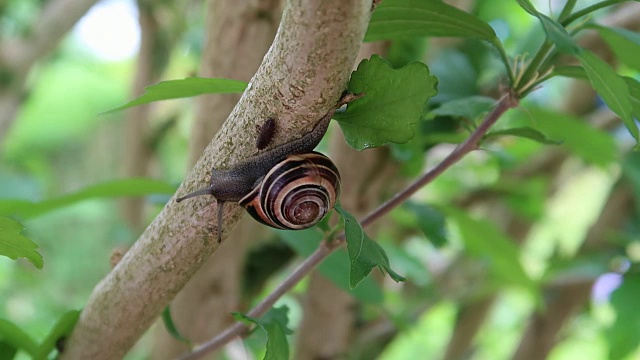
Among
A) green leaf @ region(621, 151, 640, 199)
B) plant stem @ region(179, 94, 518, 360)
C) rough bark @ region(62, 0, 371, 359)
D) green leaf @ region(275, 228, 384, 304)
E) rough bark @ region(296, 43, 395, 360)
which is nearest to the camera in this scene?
rough bark @ region(62, 0, 371, 359)

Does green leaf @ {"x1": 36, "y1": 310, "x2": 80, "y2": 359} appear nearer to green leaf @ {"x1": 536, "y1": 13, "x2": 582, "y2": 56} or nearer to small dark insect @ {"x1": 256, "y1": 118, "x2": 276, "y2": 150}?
small dark insect @ {"x1": 256, "y1": 118, "x2": 276, "y2": 150}

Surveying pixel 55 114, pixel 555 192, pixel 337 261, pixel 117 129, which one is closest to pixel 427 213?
→ pixel 337 261

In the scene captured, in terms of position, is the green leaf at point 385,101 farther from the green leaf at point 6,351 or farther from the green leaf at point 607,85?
the green leaf at point 6,351

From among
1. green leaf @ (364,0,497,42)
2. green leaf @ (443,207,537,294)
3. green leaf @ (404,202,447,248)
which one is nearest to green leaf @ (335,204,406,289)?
green leaf @ (364,0,497,42)

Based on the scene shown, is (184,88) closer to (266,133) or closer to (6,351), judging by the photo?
(266,133)

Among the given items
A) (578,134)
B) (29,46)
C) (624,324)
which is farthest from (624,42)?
(29,46)

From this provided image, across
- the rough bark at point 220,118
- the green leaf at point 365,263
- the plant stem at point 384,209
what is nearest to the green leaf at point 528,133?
the plant stem at point 384,209
